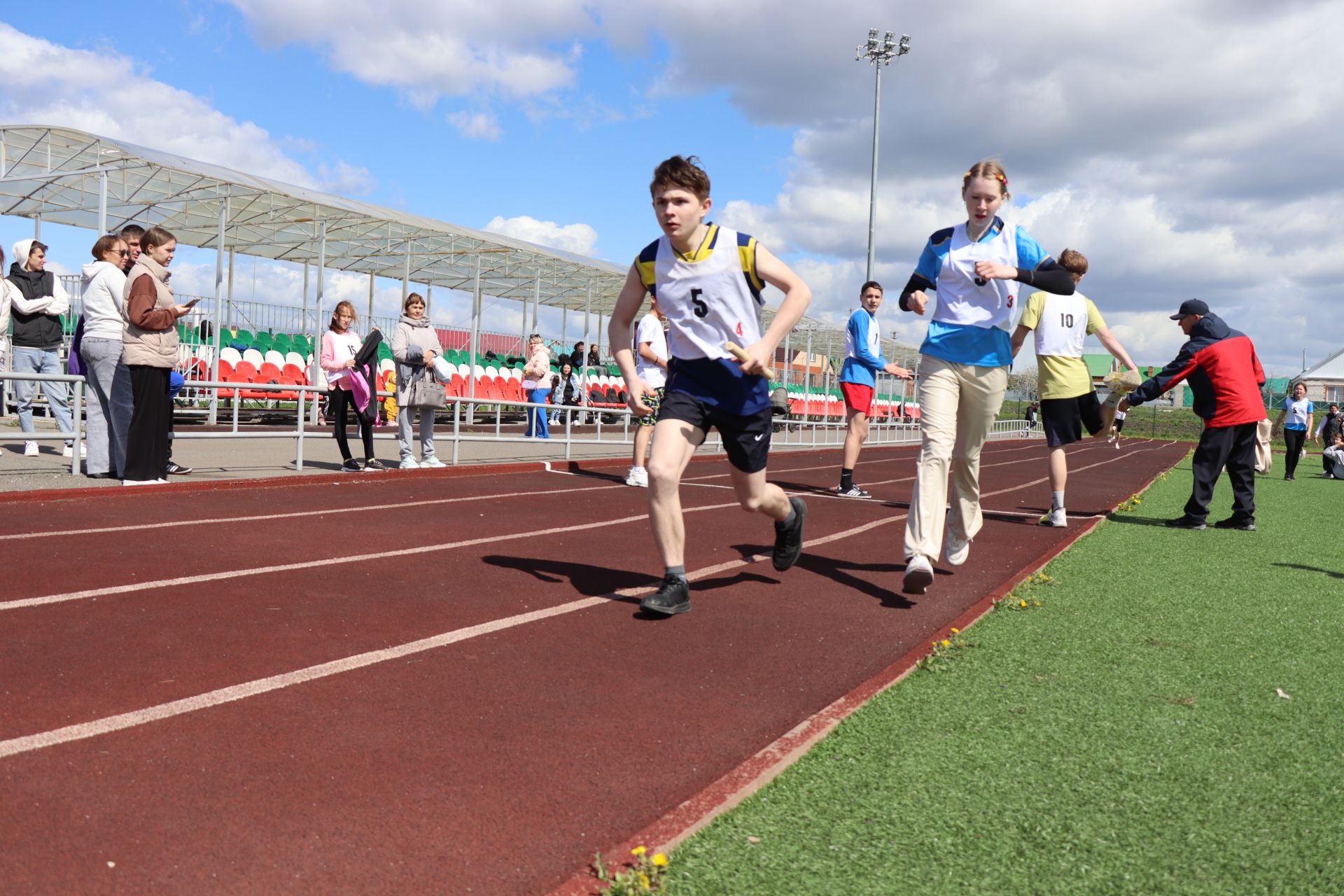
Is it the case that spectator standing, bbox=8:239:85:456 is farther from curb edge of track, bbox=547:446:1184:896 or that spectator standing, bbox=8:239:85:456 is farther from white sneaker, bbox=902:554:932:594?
curb edge of track, bbox=547:446:1184:896

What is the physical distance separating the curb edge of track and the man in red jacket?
19.3 feet

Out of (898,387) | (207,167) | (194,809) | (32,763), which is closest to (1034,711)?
(194,809)

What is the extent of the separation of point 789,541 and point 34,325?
935 centimetres

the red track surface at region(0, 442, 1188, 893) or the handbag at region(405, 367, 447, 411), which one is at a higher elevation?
the handbag at region(405, 367, 447, 411)

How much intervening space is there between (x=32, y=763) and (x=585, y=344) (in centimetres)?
2416

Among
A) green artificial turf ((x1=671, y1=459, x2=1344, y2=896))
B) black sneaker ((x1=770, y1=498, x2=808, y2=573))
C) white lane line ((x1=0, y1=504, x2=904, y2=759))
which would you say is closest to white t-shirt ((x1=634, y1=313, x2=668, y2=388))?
black sneaker ((x1=770, y1=498, x2=808, y2=573))

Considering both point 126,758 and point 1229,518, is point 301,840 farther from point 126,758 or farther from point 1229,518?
point 1229,518

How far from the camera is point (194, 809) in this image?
8.36ft

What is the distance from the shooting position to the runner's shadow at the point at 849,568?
549 centimetres

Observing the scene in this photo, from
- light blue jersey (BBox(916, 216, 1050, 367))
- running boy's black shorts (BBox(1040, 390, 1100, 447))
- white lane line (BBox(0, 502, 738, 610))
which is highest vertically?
light blue jersey (BBox(916, 216, 1050, 367))

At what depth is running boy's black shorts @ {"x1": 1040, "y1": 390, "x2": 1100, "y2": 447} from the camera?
8375 millimetres

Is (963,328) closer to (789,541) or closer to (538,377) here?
(789,541)

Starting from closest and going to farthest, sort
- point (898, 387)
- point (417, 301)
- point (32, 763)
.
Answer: point (32, 763) < point (417, 301) < point (898, 387)

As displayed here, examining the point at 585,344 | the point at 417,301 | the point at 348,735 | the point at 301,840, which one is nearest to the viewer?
Result: the point at 301,840
